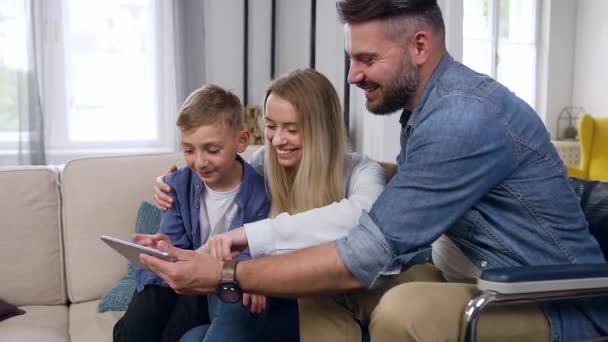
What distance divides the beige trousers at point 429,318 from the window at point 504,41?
4183 millimetres

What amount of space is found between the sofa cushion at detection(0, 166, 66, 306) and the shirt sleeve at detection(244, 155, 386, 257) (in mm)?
1004

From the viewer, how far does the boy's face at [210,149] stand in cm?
169

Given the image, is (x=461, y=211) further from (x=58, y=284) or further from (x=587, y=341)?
(x=58, y=284)

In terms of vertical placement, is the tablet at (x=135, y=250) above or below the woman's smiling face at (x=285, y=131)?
below

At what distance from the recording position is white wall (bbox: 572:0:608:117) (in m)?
5.59

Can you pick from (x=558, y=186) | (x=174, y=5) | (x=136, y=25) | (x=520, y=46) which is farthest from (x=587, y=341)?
(x=520, y=46)

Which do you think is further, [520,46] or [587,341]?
[520,46]

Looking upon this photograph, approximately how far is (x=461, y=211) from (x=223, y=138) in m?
0.73

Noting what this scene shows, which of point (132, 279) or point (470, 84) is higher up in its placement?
point (470, 84)

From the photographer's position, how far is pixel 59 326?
73.9 inches

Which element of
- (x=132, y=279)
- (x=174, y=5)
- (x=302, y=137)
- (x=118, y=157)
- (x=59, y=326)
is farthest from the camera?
(x=174, y=5)

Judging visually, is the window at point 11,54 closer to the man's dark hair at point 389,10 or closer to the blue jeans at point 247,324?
the blue jeans at point 247,324

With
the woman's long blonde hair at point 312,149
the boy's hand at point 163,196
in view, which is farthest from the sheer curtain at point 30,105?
the woman's long blonde hair at point 312,149

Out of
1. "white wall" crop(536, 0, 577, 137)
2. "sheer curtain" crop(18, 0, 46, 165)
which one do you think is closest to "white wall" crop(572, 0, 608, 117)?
"white wall" crop(536, 0, 577, 137)
